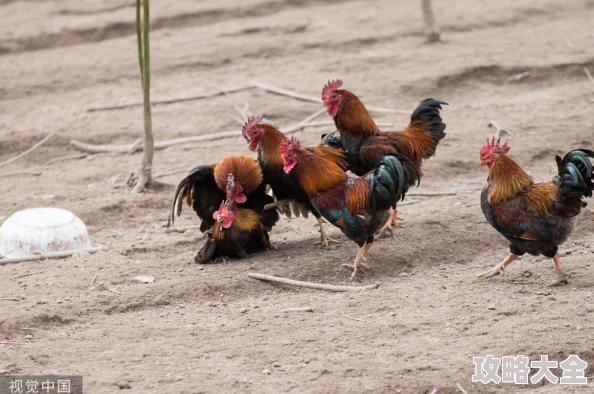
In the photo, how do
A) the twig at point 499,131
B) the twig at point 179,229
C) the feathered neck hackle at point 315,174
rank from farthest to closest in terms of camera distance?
the twig at point 499,131 → the twig at point 179,229 → the feathered neck hackle at point 315,174

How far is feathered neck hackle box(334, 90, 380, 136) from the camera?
25.7ft

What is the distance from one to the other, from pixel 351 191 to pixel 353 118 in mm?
1043

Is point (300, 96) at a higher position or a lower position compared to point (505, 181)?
lower

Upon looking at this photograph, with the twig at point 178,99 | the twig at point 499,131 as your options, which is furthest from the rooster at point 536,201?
the twig at point 178,99

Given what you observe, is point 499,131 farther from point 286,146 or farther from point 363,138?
point 286,146

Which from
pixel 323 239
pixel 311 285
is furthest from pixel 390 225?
pixel 311 285

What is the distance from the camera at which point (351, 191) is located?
7.04 meters

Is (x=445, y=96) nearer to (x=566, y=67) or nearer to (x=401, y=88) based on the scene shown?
(x=401, y=88)

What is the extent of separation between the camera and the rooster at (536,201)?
6359mm

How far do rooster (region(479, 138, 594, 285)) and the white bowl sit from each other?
3.56 metres

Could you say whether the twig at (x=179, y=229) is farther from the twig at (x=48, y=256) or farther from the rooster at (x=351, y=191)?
the rooster at (x=351, y=191)

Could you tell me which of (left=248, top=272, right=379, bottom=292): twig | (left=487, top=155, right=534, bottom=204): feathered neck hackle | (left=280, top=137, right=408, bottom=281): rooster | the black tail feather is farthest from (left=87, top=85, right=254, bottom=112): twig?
(left=487, top=155, right=534, bottom=204): feathered neck hackle

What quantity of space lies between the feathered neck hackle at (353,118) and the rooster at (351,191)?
706 millimetres

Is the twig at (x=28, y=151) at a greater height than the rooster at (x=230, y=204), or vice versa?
the rooster at (x=230, y=204)
